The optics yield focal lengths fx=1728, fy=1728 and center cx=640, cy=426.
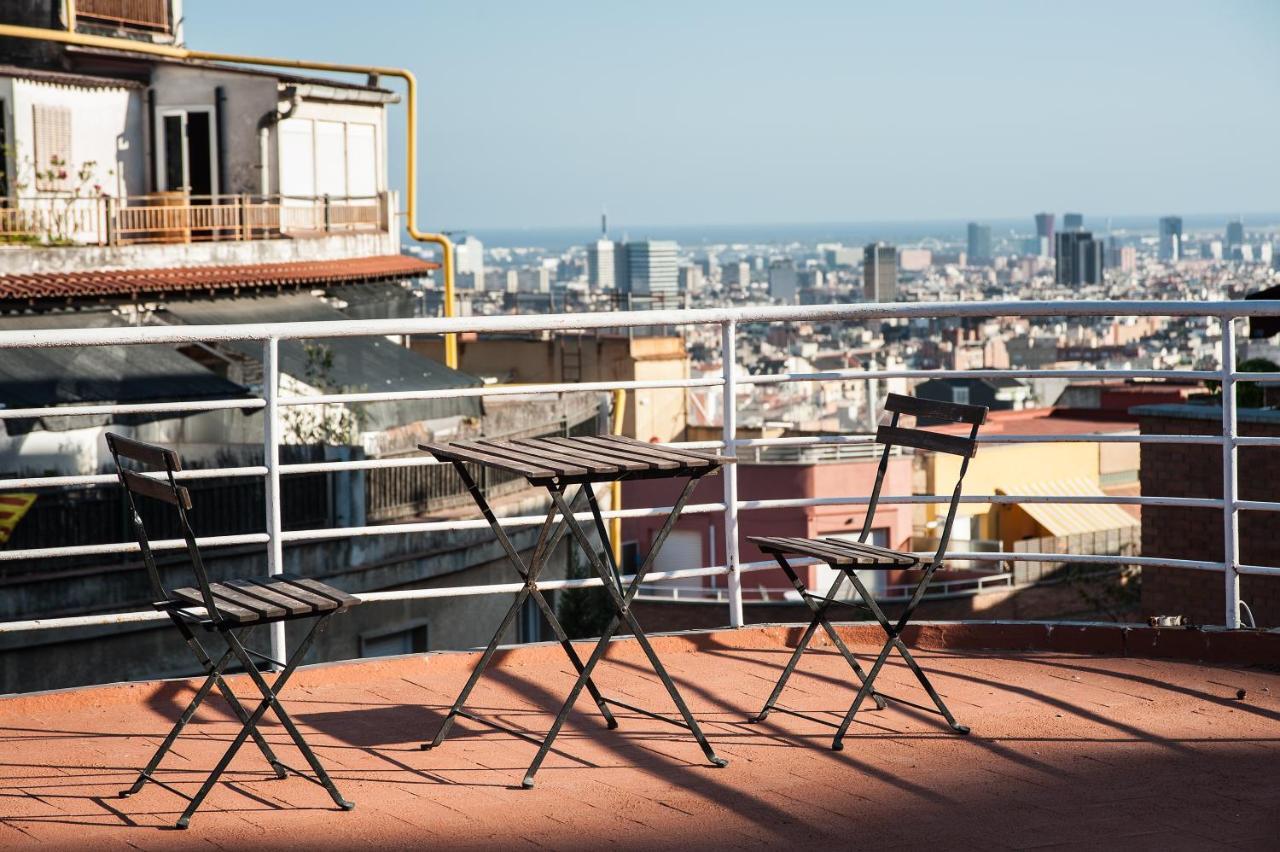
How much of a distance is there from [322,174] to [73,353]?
9.91m

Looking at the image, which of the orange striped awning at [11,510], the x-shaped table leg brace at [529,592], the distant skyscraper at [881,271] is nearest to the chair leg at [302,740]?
the x-shaped table leg brace at [529,592]

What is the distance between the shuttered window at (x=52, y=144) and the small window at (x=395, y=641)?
10.2m

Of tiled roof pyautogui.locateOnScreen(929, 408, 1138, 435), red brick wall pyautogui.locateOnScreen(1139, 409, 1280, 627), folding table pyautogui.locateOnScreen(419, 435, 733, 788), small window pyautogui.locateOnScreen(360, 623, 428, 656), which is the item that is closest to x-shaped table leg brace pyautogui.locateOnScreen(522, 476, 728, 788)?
folding table pyautogui.locateOnScreen(419, 435, 733, 788)

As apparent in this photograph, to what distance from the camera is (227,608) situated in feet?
13.8

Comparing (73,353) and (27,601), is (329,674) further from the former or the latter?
(73,353)

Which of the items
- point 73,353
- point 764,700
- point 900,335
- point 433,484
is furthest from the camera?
point 900,335

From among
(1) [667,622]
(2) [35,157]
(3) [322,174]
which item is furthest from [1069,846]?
(1) [667,622]

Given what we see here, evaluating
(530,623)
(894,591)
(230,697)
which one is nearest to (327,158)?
(530,623)

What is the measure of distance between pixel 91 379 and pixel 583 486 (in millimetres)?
16507

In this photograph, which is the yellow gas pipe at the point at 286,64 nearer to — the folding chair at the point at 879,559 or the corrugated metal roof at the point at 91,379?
the corrugated metal roof at the point at 91,379

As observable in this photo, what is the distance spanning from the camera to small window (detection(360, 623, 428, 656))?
57.0 ft

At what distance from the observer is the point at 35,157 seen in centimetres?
2473

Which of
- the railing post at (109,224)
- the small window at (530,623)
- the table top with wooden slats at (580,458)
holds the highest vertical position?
the railing post at (109,224)

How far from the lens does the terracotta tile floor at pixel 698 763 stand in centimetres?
412
